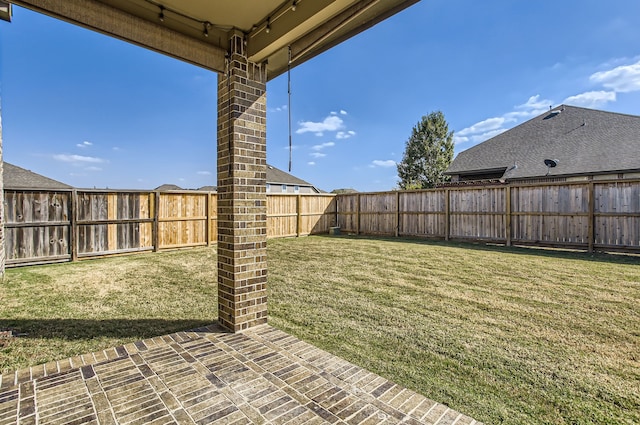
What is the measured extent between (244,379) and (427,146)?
101ft

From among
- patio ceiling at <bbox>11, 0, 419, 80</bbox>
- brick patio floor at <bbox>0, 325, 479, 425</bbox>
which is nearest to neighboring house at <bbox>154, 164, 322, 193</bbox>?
patio ceiling at <bbox>11, 0, 419, 80</bbox>

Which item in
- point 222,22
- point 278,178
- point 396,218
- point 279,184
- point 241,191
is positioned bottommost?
point 396,218

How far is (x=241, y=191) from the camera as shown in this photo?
9.41 ft

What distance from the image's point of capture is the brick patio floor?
170cm

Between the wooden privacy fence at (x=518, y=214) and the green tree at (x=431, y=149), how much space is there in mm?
18859

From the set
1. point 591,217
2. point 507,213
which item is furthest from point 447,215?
point 591,217

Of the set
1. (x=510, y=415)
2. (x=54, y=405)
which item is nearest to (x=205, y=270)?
(x=54, y=405)

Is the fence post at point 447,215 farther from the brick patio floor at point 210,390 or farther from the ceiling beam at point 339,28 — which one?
the brick patio floor at point 210,390

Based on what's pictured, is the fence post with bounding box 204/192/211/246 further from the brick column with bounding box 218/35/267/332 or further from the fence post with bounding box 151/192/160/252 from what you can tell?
the brick column with bounding box 218/35/267/332

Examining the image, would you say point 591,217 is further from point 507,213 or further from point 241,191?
point 241,191

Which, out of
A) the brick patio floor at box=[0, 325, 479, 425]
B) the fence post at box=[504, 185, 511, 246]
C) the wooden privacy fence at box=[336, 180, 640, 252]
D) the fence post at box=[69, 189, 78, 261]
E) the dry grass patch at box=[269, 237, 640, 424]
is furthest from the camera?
the fence post at box=[504, 185, 511, 246]

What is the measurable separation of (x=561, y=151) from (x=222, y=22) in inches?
637

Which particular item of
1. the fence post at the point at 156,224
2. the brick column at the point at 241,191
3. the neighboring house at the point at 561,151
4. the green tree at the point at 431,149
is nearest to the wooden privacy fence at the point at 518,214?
the neighboring house at the point at 561,151

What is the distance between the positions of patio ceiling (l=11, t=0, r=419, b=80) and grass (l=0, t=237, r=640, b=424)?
2612 mm
